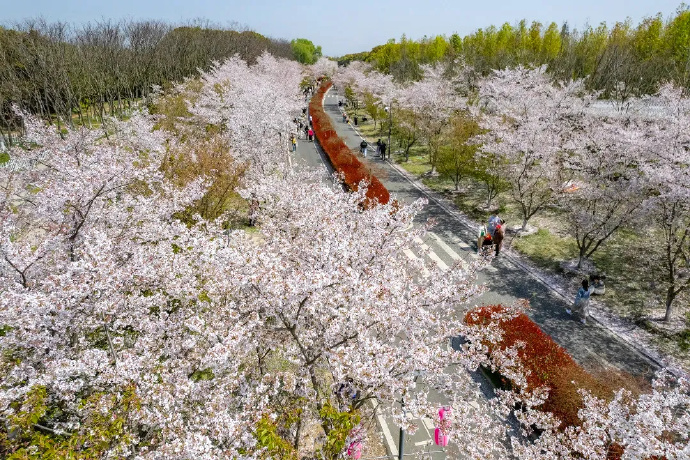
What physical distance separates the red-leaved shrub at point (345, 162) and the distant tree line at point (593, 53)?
24.5m

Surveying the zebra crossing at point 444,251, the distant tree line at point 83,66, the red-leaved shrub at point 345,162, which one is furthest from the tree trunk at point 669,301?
the distant tree line at point 83,66

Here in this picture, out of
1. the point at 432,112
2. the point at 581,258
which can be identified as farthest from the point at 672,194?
the point at 432,112

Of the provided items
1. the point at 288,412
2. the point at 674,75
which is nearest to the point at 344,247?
the point at 288,412

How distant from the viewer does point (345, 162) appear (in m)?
29.9

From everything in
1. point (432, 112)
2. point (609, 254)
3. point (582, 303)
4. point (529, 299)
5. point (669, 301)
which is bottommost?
point (529, 299)

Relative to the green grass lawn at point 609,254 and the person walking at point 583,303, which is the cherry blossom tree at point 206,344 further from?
the green grass lawn at point 609,254

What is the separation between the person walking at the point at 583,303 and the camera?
45.7 ft

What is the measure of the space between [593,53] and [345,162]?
1629 inches

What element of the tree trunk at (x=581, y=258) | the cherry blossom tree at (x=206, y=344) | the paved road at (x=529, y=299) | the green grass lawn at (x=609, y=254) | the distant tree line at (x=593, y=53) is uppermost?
the distant tree line at (x=593, y=53)

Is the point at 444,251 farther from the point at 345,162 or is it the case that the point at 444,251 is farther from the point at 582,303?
the point at 345,162

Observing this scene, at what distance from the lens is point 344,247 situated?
8203 mm

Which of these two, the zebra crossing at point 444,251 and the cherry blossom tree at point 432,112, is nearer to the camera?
the zebra crossing at point 444,251

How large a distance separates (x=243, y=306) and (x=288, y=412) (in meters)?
2.19

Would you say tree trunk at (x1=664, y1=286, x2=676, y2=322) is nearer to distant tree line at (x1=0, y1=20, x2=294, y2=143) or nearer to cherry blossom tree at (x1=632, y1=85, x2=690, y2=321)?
cherry blossom tree at (x1=632, y1=85, x2=690, y2=321)
